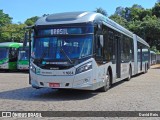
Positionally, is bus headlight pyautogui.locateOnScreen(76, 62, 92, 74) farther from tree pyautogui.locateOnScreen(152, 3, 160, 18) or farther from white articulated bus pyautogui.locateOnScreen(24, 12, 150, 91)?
tree pyautogui.locateOnScreen(152, 3, 160, 18)

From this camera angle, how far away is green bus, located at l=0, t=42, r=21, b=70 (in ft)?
110

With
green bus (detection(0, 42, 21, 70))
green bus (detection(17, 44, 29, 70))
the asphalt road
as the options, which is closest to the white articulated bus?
the asphalt road

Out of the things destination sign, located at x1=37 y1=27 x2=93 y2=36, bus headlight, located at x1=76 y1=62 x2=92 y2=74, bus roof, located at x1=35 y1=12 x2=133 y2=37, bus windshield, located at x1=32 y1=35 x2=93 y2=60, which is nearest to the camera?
bus headlight, located at x1=76 y1=62 x2=92 y2=74

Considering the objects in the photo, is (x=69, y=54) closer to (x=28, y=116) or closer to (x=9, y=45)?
(x=28, y=116)

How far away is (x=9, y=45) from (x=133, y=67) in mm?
14746

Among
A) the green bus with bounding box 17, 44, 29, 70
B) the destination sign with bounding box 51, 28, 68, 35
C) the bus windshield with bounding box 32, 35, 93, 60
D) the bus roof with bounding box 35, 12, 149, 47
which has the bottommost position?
the green bus with bounding box 17, 44, 29, 70

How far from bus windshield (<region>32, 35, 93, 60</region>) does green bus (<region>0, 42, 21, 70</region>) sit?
20.9m

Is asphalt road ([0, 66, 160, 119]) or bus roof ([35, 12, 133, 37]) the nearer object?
asphalt road ([0, 66, 160, 119])

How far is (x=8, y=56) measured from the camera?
111 ft

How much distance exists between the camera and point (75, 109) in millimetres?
10586

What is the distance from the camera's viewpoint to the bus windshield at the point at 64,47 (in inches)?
505

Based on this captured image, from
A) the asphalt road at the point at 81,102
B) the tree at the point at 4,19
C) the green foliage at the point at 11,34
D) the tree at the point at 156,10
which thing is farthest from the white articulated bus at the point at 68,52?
the tree at the point at 4,19

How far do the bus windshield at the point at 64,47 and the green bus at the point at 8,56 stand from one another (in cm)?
2089

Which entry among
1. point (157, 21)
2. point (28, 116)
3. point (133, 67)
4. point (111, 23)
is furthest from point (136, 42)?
point (157, 21)
